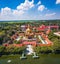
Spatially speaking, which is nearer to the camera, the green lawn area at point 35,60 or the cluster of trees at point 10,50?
the green lawn area at point 35,60

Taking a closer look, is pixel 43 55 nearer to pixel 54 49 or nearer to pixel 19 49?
pixel 54 49

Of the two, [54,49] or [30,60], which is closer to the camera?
[30,60]

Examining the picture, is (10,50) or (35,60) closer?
(35,60)

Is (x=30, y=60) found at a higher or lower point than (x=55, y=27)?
lower

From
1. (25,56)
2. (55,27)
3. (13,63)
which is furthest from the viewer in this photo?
(55,27)

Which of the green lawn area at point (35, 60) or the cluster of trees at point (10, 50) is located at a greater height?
the cluster of trees at point (10, 50)

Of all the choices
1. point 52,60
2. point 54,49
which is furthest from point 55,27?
point 52,60

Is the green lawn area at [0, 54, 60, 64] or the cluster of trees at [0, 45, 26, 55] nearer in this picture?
the green lawn area at [0, 54, 60, 64]

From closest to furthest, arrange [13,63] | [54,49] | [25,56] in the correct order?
[13,63], [25,56], [54,49]

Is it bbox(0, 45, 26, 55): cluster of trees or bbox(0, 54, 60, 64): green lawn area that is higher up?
bbox(0, 45, 26, 55): cluster of trees

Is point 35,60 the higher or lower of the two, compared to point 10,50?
lower
